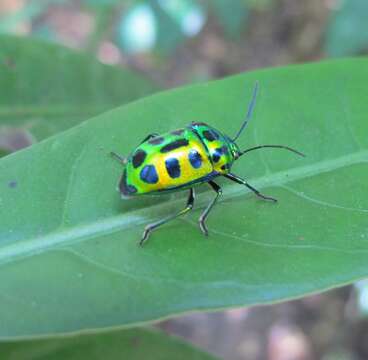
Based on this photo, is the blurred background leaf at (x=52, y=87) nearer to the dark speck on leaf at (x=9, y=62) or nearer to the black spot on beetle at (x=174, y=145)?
the dark speck on leaf at (x=9, y=62)

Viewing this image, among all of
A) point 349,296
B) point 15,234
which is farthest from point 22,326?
point 349,296

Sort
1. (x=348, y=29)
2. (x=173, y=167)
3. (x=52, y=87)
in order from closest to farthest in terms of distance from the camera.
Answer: (x=173, y=167)
(x=52, y=87)
(x=348, y=29)

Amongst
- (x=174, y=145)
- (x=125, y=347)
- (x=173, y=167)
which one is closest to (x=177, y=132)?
(x=174, y=145)

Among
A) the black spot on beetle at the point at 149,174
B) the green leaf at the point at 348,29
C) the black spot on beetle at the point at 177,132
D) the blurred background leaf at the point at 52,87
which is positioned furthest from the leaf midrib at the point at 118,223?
the green leaf at the point at 348,29

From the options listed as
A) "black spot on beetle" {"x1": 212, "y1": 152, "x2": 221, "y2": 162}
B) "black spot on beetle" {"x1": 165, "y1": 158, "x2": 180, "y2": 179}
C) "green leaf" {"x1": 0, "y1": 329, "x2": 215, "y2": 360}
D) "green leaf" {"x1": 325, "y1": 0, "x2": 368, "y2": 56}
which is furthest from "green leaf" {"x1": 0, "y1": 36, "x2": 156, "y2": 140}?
"green leaf" {"x1": 325, "y1": 0, "x2": 368, "y2": 56}

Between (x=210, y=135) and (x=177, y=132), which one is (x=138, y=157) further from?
(x=210, y=135)

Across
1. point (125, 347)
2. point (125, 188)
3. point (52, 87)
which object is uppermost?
point (52, 87)
